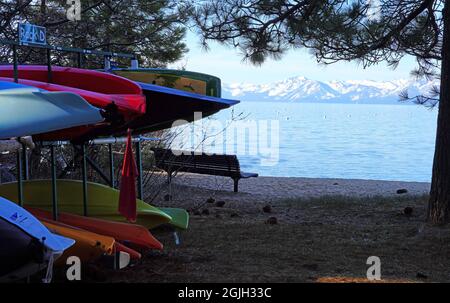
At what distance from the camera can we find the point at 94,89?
591 centimetres

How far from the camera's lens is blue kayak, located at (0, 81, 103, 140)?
13.5ft

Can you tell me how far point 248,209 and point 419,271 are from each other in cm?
395

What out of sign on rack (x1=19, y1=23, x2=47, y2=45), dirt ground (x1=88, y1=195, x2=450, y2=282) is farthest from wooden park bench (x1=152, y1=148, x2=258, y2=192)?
sign on rack (x1=19, y1=23, x2=47, y2=45)

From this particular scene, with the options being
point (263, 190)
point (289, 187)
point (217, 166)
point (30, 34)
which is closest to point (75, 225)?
point (30, 34)

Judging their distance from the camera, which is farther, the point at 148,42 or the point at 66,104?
the point at 148,42

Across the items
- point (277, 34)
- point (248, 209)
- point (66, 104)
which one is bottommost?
point (248, 209)

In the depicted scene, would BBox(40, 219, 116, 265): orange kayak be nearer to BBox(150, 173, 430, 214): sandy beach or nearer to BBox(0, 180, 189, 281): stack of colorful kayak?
BBox(0, 180, 189, 281): stack of colorful kayak

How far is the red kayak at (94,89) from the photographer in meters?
Result: 4.82

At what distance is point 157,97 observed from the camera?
6246 millimetres

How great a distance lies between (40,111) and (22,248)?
0.91m

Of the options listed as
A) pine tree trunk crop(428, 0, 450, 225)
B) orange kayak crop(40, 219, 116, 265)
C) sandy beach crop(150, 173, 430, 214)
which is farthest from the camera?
sandy beach crop(150, 173, 430, 214)
